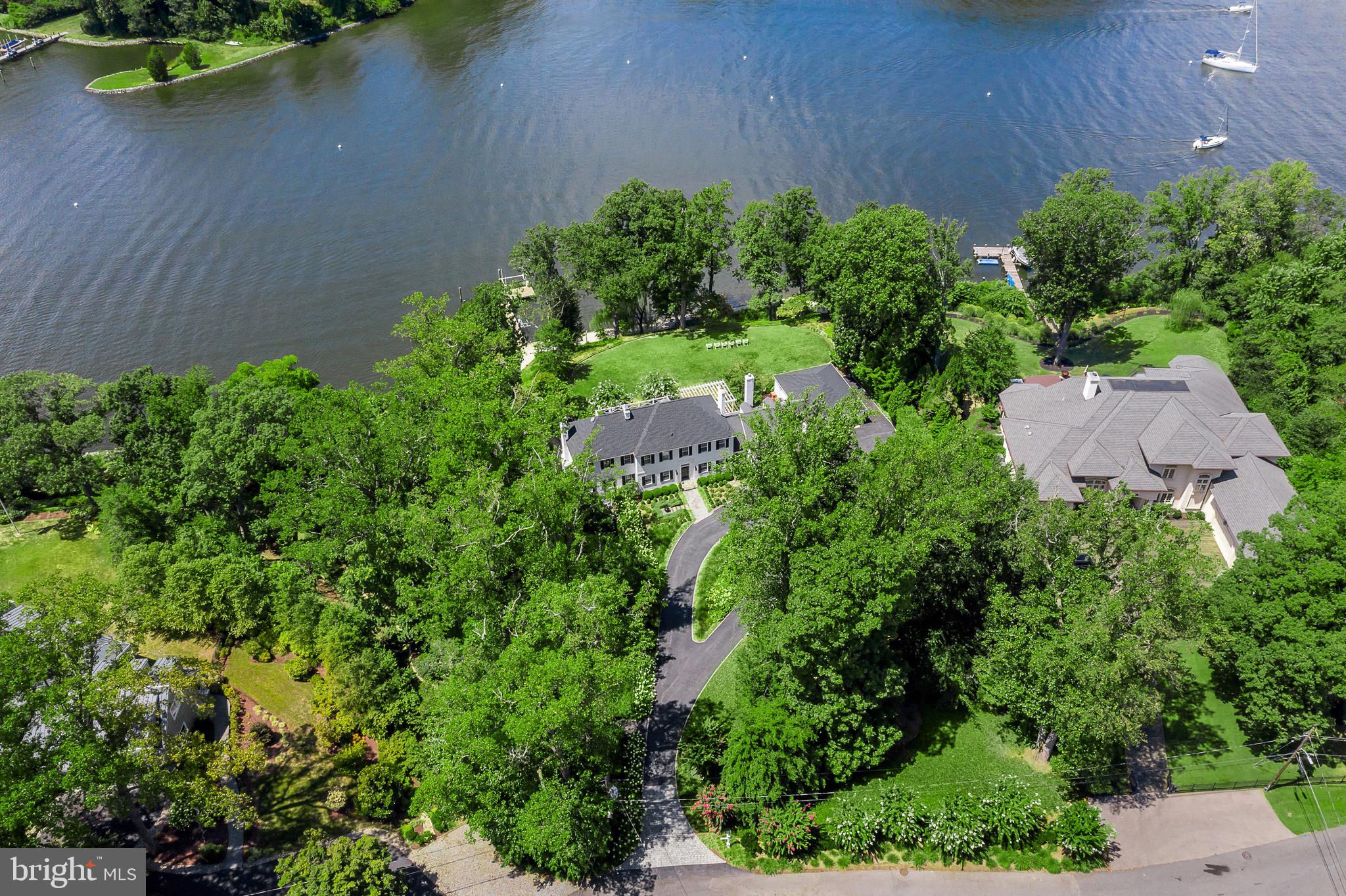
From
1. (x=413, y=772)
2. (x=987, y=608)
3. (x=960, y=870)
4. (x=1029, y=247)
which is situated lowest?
(x=960, y=870)

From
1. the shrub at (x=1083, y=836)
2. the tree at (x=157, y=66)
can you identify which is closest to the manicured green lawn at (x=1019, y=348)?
the shrub at (x=1083, y=836)

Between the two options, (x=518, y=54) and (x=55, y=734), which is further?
(x=518, y=54)

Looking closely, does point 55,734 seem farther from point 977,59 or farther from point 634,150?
point 977,59

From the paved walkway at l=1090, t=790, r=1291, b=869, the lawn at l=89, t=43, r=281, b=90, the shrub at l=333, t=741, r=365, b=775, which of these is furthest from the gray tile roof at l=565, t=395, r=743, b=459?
the lawn at l=89, t=43, r=281, b=90

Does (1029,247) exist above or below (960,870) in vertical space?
above

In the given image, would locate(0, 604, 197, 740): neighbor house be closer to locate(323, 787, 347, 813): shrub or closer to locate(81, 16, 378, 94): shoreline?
locate(323, 787, 347, 813): shrub

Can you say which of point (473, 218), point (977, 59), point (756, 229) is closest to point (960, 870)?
point (756, 229)

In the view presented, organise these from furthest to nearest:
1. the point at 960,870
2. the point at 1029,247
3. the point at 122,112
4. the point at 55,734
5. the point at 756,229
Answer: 1. the point at 122,112
2. the point at 756,229
3. the point at 1029,247
4. the point at 960,870
5. the point at 55,734

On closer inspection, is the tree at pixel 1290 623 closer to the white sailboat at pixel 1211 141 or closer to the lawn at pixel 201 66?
the white sailboat at pixel 1211 141

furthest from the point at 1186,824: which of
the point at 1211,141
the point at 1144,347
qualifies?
the point at 1211,141
